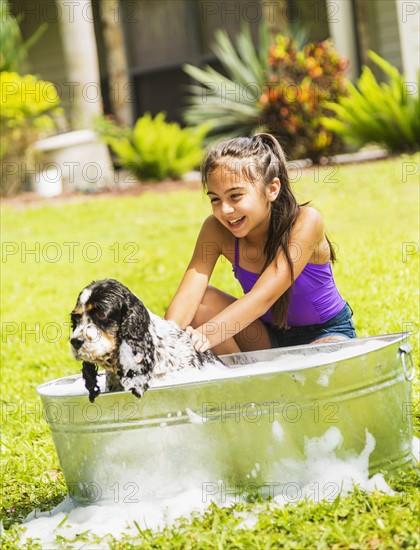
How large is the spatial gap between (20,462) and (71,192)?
23.8 feet

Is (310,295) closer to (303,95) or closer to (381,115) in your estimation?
(381,115)

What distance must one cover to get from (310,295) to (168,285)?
271 centimetres

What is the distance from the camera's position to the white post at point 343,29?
1070 centimetres

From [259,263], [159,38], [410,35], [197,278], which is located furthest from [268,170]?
[159,38]

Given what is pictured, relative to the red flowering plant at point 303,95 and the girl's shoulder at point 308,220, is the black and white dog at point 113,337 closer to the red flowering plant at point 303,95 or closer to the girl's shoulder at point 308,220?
the girl's shoulder at point 308,220

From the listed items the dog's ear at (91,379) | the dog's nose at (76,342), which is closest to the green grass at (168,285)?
the dog's ear at (91,379)

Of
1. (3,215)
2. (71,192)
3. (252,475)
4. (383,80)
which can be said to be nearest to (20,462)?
(252,475)

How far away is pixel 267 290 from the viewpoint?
3105 mm

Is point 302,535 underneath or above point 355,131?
underneath

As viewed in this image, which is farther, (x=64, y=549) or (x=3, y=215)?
(x=3, y=215)

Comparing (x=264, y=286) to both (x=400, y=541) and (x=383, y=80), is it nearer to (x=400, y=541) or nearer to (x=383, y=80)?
(x=400, y=541)

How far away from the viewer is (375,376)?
274 centimetres

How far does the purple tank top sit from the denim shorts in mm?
21

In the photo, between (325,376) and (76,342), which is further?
(325,376)
